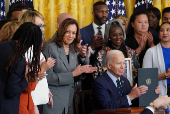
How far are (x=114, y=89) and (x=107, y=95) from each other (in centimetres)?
15

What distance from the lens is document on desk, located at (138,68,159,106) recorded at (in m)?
3.88

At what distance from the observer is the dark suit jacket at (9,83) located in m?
2.55

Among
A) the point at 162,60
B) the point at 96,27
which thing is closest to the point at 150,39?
the point at 162,60

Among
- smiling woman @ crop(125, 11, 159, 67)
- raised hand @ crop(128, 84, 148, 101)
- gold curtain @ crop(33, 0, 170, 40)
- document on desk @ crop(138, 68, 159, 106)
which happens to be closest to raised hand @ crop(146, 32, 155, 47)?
smiling woman @ crop(125, 11, 159, 67)

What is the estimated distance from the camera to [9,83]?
8.32ft

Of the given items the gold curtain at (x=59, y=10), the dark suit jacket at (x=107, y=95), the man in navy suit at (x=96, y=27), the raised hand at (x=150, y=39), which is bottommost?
the dark suit jacket at (x=107, y=95)

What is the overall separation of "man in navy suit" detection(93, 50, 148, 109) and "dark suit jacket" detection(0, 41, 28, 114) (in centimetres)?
141

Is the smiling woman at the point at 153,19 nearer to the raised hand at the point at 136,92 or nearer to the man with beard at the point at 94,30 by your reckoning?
the man with beard at the point at 94,30

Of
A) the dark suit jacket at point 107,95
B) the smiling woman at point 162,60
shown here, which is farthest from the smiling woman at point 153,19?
the dark suit jacket at point 107,95

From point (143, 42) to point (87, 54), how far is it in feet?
3.38

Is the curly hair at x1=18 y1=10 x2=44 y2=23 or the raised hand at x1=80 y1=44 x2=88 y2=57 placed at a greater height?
the curly hair at x1=18 y1=10 x2=44 y2=23

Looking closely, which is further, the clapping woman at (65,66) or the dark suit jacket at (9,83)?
the clapping woman at (65,66)

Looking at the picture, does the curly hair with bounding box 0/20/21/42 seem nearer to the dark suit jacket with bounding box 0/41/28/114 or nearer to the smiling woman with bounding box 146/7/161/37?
the dark suit jacket with bounding box 0/41/28/114

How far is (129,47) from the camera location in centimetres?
505
